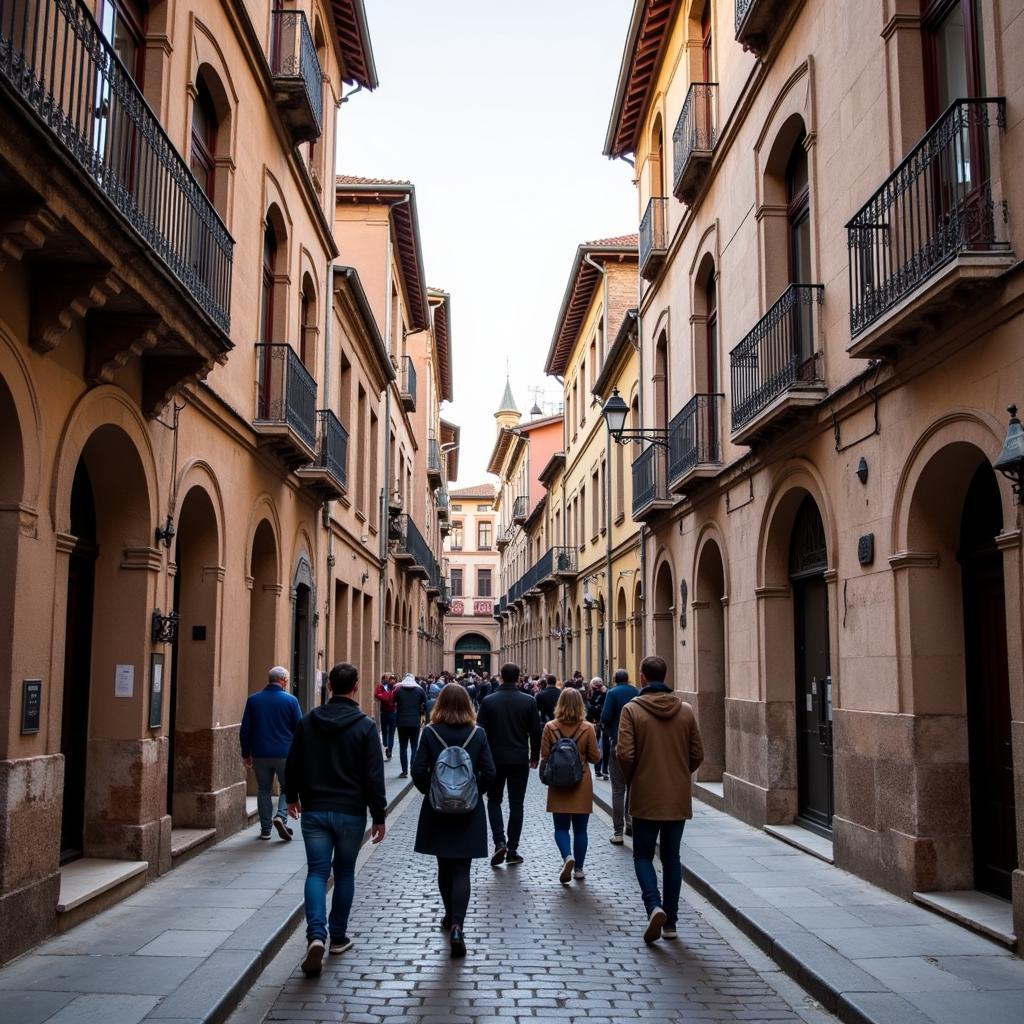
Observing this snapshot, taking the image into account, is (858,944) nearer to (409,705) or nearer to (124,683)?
(124,683)

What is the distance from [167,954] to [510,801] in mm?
4489

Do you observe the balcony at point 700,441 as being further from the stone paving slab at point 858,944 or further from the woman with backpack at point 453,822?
the woman with backpack at point 453,822

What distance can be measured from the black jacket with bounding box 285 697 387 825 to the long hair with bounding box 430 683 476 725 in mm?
855

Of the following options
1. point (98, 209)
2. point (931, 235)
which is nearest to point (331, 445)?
point (98, 209)

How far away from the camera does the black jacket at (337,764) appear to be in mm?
7219

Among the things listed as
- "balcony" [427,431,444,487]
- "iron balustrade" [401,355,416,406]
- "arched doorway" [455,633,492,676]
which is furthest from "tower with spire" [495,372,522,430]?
"iron balustrade" [401,355,416,406]

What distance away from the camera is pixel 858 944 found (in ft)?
23.9

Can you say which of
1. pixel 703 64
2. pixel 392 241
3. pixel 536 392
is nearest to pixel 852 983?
pixel 703 64

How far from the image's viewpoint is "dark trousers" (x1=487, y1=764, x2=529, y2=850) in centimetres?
1090

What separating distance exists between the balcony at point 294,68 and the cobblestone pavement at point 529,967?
369 inches

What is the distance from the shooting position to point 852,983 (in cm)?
635

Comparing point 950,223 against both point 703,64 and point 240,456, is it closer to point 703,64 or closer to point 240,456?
point 240,456

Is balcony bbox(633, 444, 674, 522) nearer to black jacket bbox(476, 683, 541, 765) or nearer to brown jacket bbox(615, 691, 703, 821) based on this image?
black jacket bbox(476, 683, 541, 765)

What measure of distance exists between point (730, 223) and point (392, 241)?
1517cm
